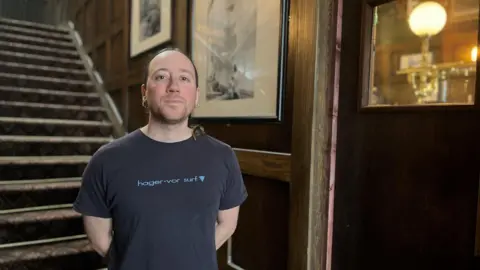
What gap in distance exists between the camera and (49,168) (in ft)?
9.39

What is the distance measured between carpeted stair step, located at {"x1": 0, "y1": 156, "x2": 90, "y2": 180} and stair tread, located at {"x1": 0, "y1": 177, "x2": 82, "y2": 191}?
0.04 m

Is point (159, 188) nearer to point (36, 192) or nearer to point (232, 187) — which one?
point (232, 187)

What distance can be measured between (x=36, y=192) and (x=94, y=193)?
6.18 ft

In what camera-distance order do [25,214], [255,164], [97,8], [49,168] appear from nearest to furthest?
1. [255,164]
2. [25,214]
3. [49,168]
4. [97,8]

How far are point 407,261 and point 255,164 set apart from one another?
0.85m

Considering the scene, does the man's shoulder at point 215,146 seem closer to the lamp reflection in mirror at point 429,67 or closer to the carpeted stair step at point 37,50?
the lamp reflection in mirror at point 429,67

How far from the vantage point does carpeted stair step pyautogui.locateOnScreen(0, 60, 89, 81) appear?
12.6 feet

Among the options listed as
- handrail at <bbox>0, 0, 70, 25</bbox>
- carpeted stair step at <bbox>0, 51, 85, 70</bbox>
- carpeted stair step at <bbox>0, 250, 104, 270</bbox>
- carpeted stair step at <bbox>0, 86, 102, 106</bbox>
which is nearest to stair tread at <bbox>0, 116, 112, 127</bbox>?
carpeted stair step at <bbox>0, 86, 102, 106</bbox>

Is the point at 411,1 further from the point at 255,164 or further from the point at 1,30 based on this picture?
the point at 1,30

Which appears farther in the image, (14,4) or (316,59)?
(14,4)

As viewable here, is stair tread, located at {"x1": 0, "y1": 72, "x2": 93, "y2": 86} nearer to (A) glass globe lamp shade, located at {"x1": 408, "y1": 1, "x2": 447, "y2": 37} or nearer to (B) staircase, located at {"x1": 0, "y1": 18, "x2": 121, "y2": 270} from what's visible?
(B) staircase, located at {"x1": 0, "y1": 18, "x2": 121, "y2": 270}

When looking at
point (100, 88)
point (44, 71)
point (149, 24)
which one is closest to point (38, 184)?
point (149, 24)

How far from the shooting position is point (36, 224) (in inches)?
93.7

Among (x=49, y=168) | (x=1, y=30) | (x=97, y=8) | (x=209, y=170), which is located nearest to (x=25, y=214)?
(x=49, y=168)
